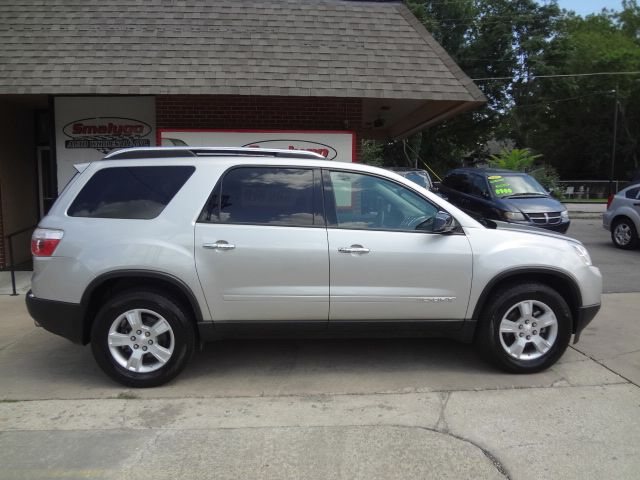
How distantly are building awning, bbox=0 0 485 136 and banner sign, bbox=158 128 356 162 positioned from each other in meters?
0.80

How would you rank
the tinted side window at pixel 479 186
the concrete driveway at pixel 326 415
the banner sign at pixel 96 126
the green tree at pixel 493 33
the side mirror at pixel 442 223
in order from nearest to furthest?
the concrete driveway at pixel 326 415 < the side mirror at pixel 442 223 < the banner sign at pixel 96 126 < the tinted side window at pixel 479 186 < the green tree at pixel 493 33

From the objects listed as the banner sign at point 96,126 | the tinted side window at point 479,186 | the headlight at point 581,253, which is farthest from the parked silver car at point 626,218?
the banner sign at point 96,126

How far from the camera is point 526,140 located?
38688 mm

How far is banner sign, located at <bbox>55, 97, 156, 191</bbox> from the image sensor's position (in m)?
8.62

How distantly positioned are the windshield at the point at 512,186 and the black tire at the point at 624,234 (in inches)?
68.9

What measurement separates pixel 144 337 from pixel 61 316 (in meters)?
0.67

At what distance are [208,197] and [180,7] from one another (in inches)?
229

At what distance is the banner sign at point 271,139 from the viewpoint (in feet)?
27.1

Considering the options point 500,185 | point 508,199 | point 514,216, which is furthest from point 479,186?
point 514,216

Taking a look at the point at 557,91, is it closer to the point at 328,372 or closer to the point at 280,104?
the point at 280,104

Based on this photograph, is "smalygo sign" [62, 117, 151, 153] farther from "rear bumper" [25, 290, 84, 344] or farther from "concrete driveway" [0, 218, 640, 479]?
"rear bumper" [25, 290, 84, 344]

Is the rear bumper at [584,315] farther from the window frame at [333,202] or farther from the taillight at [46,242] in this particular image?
the taillight at [46,242]

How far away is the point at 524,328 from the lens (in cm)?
453

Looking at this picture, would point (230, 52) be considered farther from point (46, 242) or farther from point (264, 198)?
point (46, 242)
